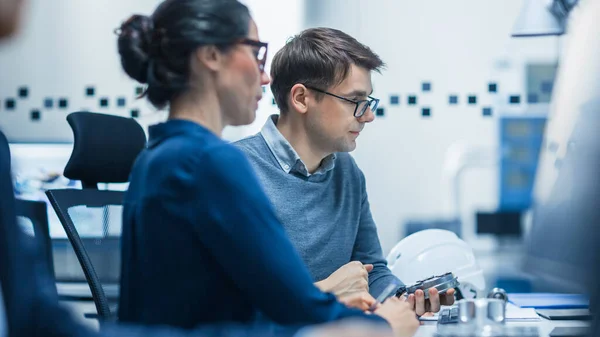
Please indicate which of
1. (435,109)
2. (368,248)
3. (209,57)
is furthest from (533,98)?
(209,57)

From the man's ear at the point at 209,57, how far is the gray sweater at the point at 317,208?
0.85m

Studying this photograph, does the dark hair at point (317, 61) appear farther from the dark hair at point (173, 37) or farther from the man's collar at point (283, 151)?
the dark hair at point (173, 37)

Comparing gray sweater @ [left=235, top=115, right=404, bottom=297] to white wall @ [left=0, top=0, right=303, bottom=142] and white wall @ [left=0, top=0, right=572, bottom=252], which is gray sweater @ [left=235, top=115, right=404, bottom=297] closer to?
white wall @ [left=0, top=0, right=572, bottom=252]

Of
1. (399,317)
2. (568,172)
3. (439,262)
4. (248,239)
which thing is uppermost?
(248,239)

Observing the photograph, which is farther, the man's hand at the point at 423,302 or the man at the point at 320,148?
the man at the point at 320,148

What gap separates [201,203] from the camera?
41.7 inches

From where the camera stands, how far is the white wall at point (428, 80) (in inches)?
126

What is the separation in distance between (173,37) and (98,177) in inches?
38.3

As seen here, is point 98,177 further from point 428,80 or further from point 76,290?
point 428,80

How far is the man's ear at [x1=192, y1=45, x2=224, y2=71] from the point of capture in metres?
1.20

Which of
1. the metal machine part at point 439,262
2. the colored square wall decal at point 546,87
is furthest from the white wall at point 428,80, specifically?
the metal machine part at point 439,262

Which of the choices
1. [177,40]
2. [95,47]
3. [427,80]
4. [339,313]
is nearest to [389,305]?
[339,313]

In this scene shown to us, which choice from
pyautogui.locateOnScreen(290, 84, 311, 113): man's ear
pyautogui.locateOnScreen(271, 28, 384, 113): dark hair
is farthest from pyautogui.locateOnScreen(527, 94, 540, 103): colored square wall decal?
pyautogui.locateOnScreen(290, 84, 311, 113): man's ear

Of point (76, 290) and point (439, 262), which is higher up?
point (439, 262)
